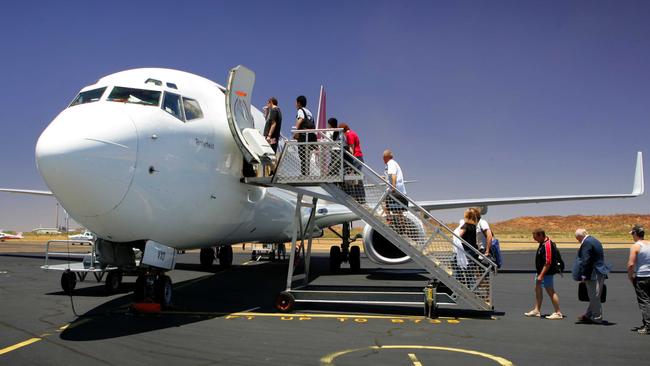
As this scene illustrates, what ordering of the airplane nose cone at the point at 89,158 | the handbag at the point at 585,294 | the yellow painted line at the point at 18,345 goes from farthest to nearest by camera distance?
the handbag at the point at 585,294, the airplane nose cone at the point at 89,158, the yellow painted line at the point at 18,345

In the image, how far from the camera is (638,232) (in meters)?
7.94

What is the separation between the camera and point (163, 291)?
9.06 m

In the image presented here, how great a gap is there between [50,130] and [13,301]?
17.5 ft

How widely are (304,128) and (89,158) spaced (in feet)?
15.1

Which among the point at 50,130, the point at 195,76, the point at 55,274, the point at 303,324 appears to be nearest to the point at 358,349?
the point at 303,324

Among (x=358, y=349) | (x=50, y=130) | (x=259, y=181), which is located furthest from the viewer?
(x=259, y=181)

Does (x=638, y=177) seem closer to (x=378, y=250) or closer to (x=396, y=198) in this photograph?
(x=378, y=250)

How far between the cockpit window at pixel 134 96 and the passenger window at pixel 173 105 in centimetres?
14

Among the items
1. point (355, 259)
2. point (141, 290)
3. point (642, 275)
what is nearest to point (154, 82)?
point (141, 290)

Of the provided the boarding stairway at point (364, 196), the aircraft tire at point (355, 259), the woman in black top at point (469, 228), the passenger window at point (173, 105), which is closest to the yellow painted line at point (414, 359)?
the boarding stairway at point (364, 196)

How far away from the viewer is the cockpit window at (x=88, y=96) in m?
8.31

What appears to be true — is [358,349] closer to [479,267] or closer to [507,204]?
[479,267]

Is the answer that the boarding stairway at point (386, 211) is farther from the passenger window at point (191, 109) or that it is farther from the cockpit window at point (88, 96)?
the cockpit window at point (88, 96)

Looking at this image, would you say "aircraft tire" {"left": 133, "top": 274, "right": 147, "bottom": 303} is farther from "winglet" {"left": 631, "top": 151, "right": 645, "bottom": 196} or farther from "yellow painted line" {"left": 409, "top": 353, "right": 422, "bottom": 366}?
"winglet" {"left": 631, "top": 151, "right": 645, "bottom": 196}
